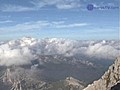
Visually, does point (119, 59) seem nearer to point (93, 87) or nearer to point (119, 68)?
point (119, 68)

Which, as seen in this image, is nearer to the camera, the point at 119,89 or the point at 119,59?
the point at 119,89

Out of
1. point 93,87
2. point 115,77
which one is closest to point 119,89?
point 115,77

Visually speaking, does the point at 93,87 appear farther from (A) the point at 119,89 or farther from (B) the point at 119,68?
(A) the point at 119,89

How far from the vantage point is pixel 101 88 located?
18450 centimetres

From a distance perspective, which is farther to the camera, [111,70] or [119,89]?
[111,70]

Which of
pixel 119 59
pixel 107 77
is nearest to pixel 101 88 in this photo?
pixel 107 77

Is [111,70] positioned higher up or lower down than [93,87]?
higher up

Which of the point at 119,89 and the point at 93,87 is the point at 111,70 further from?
the point at 119,89

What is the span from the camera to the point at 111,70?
187375mm

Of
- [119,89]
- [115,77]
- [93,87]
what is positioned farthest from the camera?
[93,87]

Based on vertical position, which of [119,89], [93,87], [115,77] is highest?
[119,89]

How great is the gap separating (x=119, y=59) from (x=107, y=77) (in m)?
15.4

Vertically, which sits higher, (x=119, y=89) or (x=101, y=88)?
(x=119, y=89)

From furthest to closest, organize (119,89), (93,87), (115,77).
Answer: (93,87), (115,77), (119,89)
